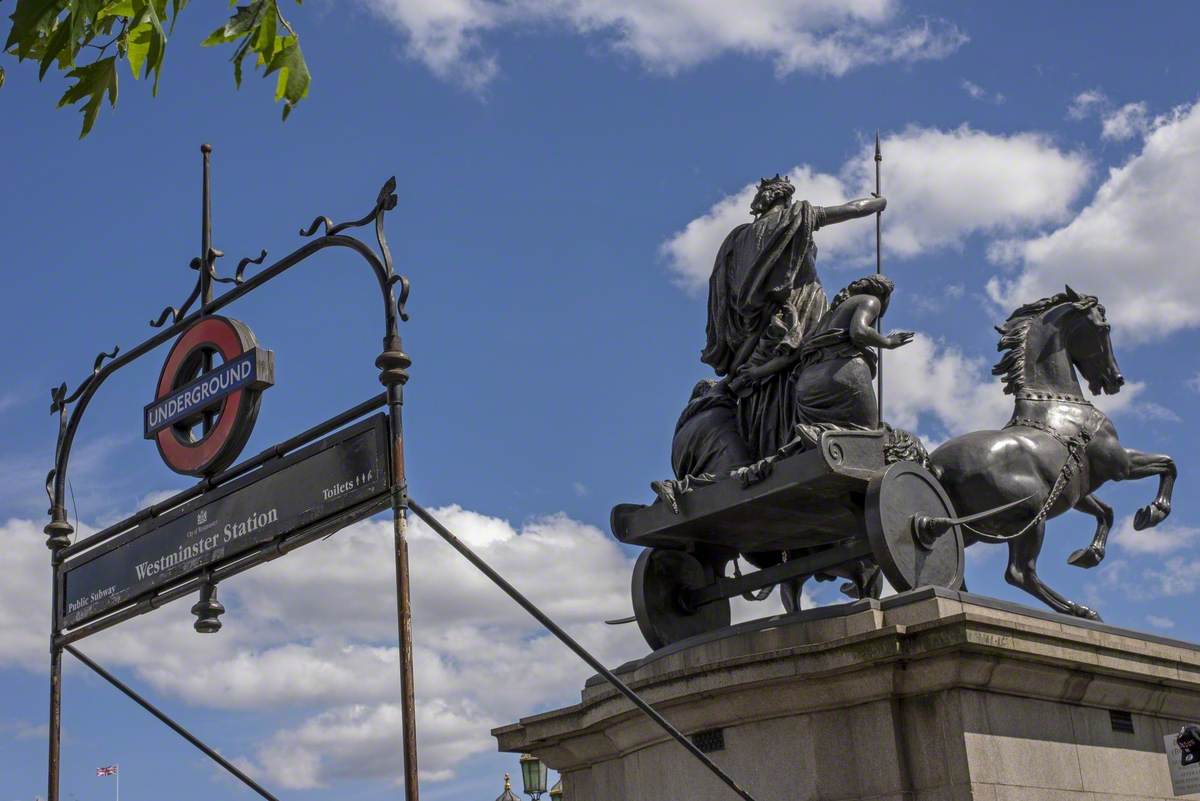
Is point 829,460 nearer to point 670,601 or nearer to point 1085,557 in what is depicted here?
point 670,601

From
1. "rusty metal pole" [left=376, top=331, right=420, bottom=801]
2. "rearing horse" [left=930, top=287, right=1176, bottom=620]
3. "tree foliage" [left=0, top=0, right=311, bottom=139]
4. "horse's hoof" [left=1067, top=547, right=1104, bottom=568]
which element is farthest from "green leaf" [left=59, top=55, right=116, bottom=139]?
"horse's hoof" [left=1067, top=547, right=1104, bottom=568]

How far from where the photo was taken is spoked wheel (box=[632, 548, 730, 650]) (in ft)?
41.6

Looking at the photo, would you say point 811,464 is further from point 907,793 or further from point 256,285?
point 256,285

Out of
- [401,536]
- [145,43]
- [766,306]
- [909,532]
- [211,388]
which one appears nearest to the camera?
[145,43]

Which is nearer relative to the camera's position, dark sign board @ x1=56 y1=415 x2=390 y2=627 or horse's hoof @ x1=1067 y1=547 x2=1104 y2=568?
dark sign board @ x1=56 y1=415 x2=390 y2=627

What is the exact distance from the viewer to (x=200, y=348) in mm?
10453

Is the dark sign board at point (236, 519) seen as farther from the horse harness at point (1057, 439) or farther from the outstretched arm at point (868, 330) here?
the horse harness at point (1057, 439)

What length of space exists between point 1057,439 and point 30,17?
9581 mm

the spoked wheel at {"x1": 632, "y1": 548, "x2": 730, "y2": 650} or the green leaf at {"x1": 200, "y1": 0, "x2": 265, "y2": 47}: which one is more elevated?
the green leaf at {"x1": 200, "y1": 0, "x2": 265, "y2": 47}

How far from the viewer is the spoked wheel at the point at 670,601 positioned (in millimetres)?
12688

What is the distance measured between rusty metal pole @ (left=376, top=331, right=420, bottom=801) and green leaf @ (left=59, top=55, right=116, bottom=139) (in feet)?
8.81

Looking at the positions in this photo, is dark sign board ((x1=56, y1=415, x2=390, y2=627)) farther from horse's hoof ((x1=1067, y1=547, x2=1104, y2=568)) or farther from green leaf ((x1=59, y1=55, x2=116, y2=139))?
horse's hoof ((x1=1067, y1=547, x2=1104, y2=568))

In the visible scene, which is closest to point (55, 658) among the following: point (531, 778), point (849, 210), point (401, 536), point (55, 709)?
point (55, 709)

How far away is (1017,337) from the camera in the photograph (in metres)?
13.9
